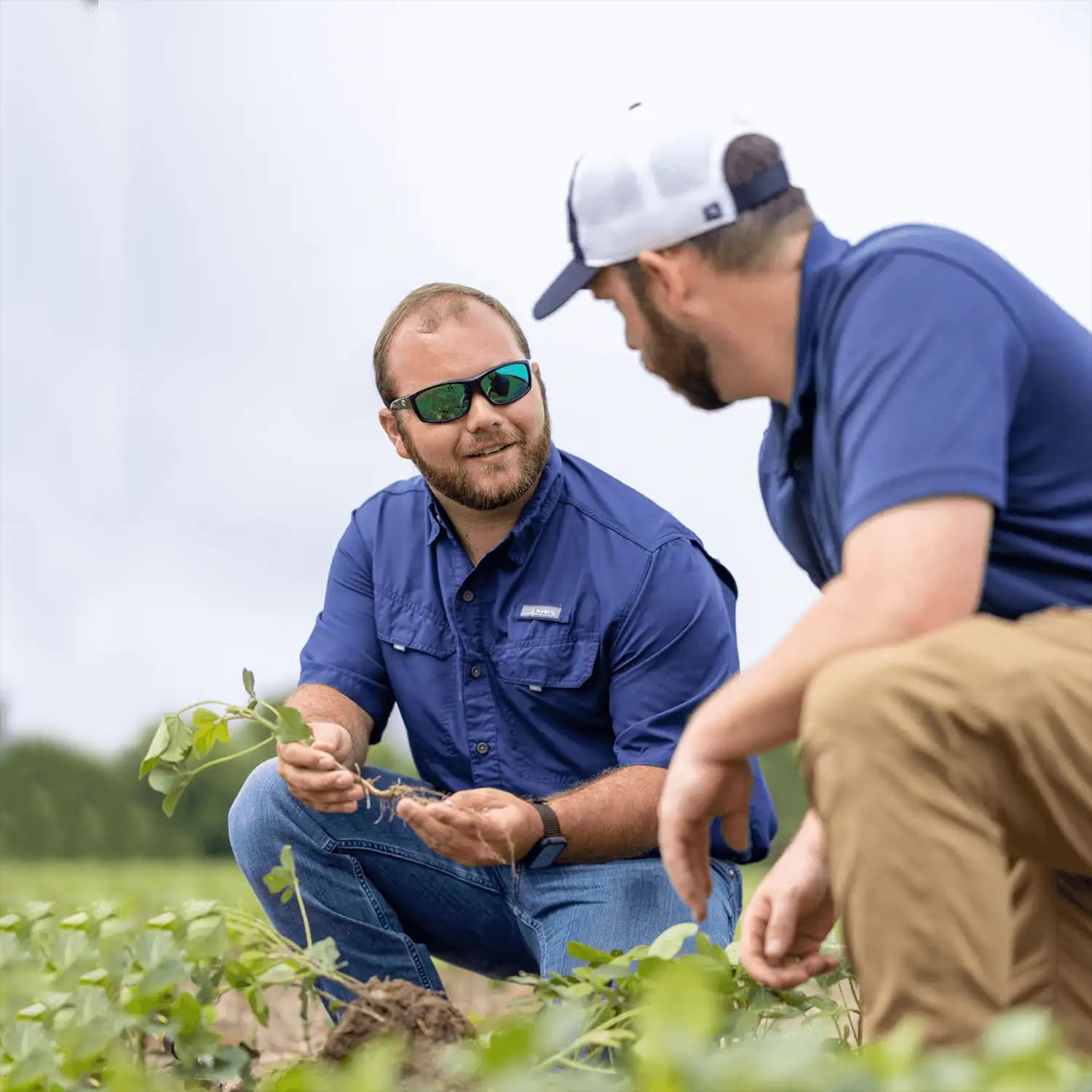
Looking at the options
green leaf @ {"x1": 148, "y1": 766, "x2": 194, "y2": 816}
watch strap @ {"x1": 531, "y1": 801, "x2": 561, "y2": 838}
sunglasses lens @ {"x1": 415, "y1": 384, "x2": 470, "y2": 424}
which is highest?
sunglasses lens @ {"x1": 415, "y1": 384, "x2": 470, "y2": 424}

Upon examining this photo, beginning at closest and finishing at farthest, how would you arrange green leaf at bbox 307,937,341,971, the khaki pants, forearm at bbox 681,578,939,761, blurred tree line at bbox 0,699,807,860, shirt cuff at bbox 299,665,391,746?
the khaki pants
forearm at bbox 681,578,939,761
green leaf at bbox 307,937,341,971
shirt cuff at bbox 299,665,391,746
blurred tree line at bbox 0,699,807,860

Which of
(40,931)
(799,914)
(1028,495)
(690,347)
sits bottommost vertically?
(799,914)

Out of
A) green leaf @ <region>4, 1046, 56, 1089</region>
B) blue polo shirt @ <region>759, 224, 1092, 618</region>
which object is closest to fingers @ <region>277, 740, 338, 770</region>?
green leaf @ <region>4, 1046, 56, 1089</region>

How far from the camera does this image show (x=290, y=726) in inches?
102

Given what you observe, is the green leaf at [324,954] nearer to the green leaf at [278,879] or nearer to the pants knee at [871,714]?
the green leaf at [278,879]

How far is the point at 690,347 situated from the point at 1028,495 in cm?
52

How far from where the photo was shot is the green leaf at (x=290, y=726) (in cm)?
255

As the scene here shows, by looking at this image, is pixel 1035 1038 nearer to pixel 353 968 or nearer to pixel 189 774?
pixel 189 774

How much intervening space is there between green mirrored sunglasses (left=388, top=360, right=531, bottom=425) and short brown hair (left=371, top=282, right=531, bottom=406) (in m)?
0.14

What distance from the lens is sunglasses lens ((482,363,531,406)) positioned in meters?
3.15

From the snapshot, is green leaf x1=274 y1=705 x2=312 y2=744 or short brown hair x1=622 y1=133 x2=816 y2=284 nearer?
short brown hair x1=622 y1=133 x2=816 y2=284

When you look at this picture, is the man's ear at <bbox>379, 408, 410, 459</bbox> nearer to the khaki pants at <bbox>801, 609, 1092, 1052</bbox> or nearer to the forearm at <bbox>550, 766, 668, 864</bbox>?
the forearm at <bbox>550, 766, 668, 864</bbox>

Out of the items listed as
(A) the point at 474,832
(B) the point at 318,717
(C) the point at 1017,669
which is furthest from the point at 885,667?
(B) the point at 318,717

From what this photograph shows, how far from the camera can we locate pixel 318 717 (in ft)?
10.3
